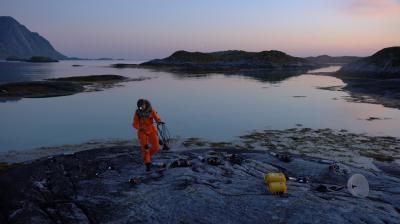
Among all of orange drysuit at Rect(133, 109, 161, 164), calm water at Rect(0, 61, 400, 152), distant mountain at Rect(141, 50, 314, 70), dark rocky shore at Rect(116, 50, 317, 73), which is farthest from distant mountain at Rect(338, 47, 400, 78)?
distant mountain at Rect(141, 50, 314, 70)

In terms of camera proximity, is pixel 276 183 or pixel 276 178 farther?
pixel 276 178

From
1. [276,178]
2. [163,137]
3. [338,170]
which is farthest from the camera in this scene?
[163,137]

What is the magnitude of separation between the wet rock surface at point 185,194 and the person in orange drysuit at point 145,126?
2.38 ft

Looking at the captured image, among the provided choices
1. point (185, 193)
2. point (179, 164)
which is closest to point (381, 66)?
point (179, 164)

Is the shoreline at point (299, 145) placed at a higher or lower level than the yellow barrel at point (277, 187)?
lower

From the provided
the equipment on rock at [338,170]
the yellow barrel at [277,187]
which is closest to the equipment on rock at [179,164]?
the yellow barrel at [277,187]

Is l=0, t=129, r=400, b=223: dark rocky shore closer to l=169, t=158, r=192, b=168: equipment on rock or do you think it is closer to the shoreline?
l=169, t=158, r=192, b=168: equipment on rock

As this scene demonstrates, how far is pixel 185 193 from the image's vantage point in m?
10.2

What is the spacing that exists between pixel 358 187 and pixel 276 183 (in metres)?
2.70

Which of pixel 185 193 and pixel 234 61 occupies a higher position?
pixel 234 61

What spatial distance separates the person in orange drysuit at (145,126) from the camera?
1241 centimetres

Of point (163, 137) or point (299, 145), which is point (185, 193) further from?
point (299, 145)

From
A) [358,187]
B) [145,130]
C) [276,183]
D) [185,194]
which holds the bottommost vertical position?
[185,194]

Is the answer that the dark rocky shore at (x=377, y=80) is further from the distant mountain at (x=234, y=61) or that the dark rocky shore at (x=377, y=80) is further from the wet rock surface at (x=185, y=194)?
the distant mountain at (x=234, y=61)
